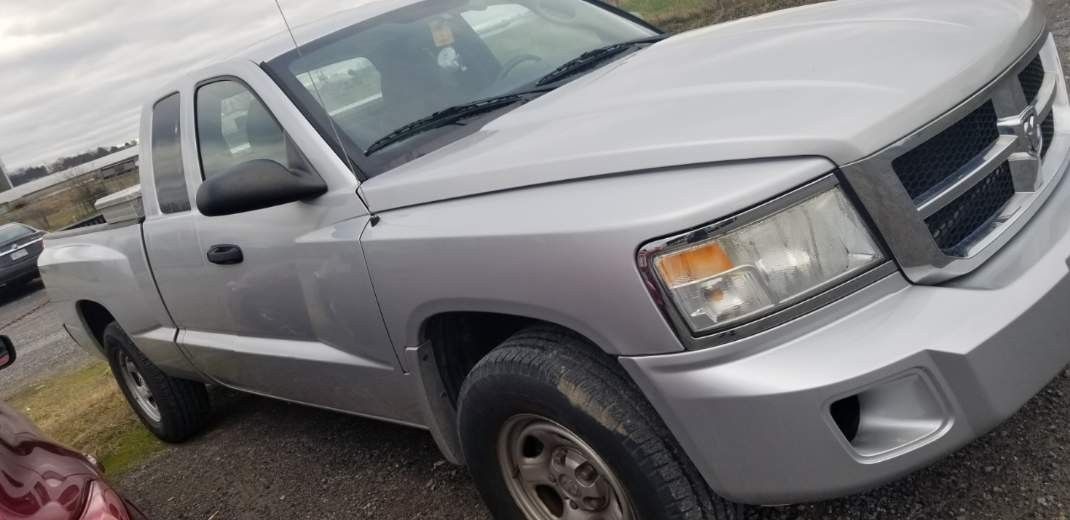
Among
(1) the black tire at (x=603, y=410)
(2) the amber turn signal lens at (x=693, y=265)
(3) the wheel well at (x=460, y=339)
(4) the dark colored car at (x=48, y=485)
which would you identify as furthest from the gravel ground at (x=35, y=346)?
(2) the amber turn signal lens at (x=693, y=265)

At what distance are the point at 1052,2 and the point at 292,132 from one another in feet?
26.0

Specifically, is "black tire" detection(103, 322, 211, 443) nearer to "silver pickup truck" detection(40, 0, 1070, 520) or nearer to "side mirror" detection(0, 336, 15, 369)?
"silver pickup truck" detection(40, 0, 1070, 520)

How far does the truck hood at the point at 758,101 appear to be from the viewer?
6.41ft

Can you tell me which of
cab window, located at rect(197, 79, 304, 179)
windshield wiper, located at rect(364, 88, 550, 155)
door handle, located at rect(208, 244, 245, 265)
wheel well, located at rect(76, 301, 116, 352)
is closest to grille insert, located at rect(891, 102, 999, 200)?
windshield wiper, located at rect(364, 88, 550, 155)

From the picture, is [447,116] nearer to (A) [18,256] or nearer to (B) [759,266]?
(B) [759,266]

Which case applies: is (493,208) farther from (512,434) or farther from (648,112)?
(512,434)

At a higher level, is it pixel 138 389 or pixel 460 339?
pixel 460 339

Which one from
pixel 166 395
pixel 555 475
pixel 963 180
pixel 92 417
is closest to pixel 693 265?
pixel 963 180

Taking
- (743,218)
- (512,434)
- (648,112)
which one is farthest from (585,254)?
(512,434)

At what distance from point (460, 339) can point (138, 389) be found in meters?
3.29

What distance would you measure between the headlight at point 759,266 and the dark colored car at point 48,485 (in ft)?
4.64

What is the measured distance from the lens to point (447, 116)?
118 inches

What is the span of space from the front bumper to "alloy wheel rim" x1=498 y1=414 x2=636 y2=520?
382 millimetres

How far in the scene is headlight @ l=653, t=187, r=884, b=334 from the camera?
6.21ft
